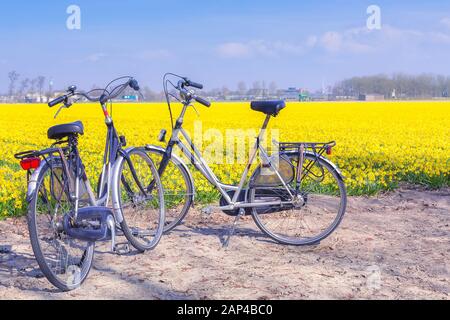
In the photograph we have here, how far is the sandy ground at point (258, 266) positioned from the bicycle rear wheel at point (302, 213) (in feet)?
0.45

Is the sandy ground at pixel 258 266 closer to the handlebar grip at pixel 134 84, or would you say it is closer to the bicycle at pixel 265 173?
the bicycle at pixel 265 173

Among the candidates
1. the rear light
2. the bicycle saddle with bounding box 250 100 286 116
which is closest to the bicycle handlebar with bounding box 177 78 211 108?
the bicycle saddle with bounding box 250 100 286 116

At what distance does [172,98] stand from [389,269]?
249cm

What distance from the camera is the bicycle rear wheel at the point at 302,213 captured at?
18.3 feet

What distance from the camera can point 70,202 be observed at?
4.43 m

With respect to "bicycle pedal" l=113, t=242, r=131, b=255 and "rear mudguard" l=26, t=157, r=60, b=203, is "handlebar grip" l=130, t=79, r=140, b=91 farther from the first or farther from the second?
"bicycle pedal" l=113, t=242, r=131, b=255

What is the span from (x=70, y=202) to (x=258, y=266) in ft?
5.22

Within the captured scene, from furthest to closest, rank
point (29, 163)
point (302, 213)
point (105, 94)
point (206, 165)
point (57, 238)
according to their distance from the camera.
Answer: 1. point (302, 213)
2. point (206, 165)
3. point (105, 94)
4. point (57, 238)
5. point (29, 163)

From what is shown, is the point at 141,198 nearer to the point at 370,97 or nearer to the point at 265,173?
the point at 265,173

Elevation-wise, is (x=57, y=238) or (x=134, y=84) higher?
(x=134, y=84)

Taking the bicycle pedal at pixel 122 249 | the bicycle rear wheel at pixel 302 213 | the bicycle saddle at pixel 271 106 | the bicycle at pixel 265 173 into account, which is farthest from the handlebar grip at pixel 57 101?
the bicycle rear wheel at pixel 302 213

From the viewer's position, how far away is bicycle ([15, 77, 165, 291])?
13.5 feet

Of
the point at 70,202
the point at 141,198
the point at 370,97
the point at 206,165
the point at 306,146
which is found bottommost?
the point at 141,198

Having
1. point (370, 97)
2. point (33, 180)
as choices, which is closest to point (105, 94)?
point (33, 180)
